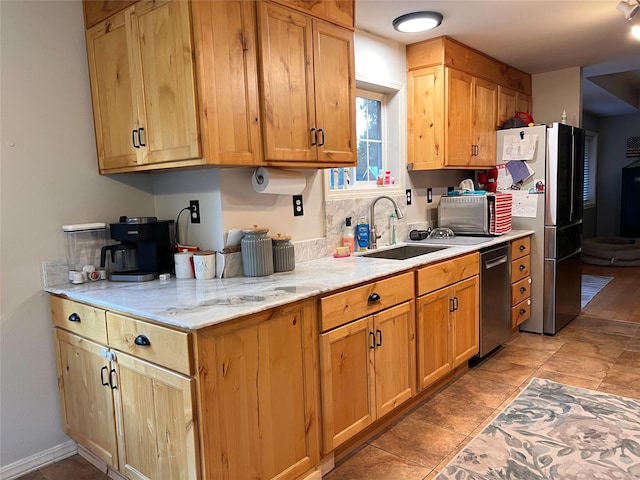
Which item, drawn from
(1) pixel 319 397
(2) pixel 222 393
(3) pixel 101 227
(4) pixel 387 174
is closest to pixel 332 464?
(1) pixel 319 397

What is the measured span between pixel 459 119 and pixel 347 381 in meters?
2.38

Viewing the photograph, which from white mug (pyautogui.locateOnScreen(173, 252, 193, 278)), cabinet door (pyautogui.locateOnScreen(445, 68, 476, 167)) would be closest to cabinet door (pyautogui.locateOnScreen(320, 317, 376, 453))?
white mug (pyautogui.locateOnScreen(173, 252, 193, 278))

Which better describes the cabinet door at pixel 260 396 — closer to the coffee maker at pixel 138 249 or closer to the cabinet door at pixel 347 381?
the cabinet door at pixel 347 381

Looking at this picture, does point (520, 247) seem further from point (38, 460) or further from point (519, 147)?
point (38, 460)

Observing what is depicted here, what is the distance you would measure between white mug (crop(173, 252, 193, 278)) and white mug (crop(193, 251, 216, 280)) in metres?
0.05

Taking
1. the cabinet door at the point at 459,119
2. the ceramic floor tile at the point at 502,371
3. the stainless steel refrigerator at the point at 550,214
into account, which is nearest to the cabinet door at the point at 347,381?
the ceramic floor tile at the point at 502,371

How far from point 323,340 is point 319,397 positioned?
25 cm

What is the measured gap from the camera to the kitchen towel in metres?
2.42

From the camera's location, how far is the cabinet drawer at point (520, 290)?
3.73 m

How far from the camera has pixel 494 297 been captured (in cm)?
338

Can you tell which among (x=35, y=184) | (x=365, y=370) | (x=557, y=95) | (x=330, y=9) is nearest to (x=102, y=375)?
(x=35, y=184)

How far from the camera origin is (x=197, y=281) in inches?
89.6

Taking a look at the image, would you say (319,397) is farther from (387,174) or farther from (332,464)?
(387,174)

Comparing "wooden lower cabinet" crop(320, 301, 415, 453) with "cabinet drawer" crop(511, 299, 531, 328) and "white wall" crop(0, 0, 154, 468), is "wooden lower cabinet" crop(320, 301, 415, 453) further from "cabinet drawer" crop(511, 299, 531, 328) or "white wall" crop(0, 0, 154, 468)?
"cabinet drawer" crop(511, 299, 531, 328)
